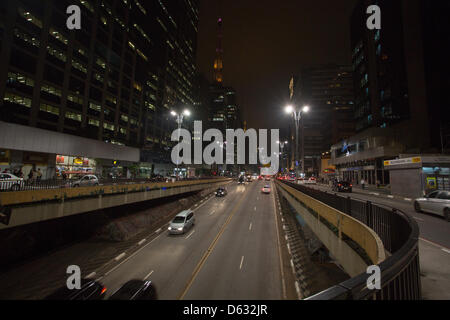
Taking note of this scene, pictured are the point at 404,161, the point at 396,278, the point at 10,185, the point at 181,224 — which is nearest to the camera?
the point at 396,278

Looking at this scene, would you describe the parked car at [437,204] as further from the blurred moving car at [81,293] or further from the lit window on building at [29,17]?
the lit window on building at [29,17]

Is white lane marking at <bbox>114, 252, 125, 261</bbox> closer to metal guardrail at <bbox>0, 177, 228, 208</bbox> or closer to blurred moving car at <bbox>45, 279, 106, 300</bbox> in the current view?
metal guardrail at <bbox>0, 177, 228, 208</bbox>

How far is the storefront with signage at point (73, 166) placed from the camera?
3788cm

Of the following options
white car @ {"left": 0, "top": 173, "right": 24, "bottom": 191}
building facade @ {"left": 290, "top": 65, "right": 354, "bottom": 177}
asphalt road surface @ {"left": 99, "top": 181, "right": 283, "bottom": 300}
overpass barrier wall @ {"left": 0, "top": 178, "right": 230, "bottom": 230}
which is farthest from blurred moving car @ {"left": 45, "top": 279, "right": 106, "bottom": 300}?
building facade @ {"left": 290, "top": 65, "right": 354, "bottom": 177}

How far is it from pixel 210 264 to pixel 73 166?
40501 millimetres

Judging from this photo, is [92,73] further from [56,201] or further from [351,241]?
[351,241]

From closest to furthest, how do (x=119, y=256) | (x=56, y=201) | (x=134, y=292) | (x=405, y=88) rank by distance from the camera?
(x=134, y=292), (x=56, y=201), (x=119, y=256), (x=405, y=88)

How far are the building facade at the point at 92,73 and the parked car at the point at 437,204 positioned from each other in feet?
161

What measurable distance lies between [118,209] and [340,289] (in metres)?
30.1

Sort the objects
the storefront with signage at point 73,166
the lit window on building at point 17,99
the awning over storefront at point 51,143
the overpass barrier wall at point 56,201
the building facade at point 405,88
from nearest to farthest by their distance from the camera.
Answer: the overpass barrier wall at point 56,201 < the awning over storefront at point 51,143 < the lit window on building at point 17,99 < the storefront with signage at point 73,166 < the building facade at point 405,88

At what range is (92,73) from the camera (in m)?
50.1

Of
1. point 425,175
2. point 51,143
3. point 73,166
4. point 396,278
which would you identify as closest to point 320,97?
point 425,175

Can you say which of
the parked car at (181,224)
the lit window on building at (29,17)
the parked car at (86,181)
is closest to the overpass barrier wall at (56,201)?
the parked car at (86,181)
